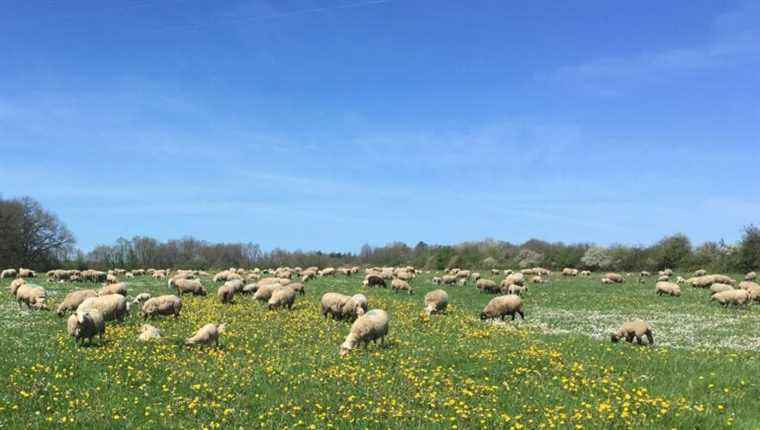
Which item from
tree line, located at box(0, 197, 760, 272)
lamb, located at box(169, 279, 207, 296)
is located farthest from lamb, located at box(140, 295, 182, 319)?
tree line, located at box(0, 197, 760, 272)

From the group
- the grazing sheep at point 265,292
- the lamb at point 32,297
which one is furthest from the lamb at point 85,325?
the grazing sheep at point 265,292

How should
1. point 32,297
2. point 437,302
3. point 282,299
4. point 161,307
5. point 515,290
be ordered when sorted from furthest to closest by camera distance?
point 515,290
point 32,297
point 437,302
point 282,299
point 161,307

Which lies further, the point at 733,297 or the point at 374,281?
the point at 374,281

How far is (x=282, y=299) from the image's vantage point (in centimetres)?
3039

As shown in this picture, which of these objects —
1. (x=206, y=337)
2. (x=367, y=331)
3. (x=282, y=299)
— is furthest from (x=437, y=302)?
(x=206, y=337)

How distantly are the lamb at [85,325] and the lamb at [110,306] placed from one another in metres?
4.11

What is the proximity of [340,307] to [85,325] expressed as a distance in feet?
36.0

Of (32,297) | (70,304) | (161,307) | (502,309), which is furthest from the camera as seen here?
(32,297)

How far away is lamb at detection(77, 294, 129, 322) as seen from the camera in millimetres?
24750

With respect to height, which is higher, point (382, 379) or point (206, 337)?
point (206, 337)

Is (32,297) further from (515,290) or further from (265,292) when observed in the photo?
(515,290)

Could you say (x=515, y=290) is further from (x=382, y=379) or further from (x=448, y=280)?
(x=382, y=379)

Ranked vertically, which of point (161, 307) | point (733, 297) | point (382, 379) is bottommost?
point (382, 379)

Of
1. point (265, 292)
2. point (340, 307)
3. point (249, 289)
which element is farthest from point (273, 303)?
point (249, 289)
